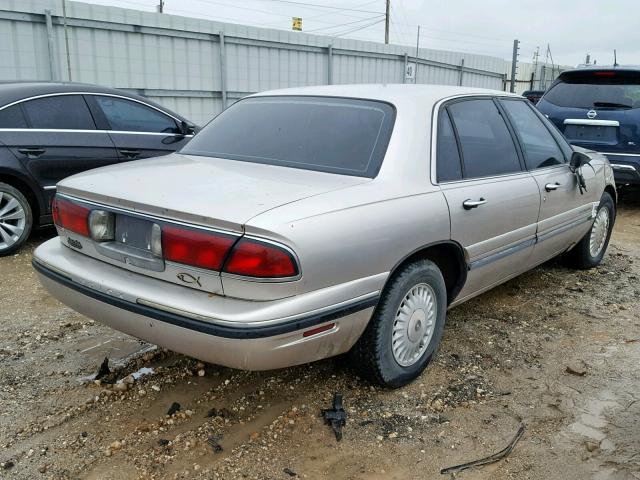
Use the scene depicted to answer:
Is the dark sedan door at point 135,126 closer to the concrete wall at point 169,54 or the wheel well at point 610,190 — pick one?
the concrete wall at point 169,54

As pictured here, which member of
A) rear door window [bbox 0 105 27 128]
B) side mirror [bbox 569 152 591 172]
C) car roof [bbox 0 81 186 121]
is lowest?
side mirror [bbox 569 152 591 172]

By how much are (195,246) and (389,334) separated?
106 centimetres

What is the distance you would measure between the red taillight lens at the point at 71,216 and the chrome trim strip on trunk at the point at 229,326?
0.95 ft

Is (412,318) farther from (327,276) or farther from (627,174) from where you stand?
(627,174)

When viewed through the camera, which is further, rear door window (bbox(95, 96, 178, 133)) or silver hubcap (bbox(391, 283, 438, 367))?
rear door window (bbox(95, 96, 178, 133))

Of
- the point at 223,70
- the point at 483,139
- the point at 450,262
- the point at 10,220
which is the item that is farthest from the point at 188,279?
the point at 223,70

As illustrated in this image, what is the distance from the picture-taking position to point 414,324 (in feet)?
10.1

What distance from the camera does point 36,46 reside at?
8.93 m

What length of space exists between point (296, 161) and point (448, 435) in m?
1.53

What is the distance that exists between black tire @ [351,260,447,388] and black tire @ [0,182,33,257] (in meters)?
3.81

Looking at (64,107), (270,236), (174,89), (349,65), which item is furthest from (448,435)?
(349,65)

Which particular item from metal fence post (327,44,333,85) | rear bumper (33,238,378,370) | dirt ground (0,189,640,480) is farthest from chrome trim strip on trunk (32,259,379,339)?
metal fence post (327,44,333,85)

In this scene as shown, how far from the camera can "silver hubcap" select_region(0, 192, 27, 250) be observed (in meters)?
5.29

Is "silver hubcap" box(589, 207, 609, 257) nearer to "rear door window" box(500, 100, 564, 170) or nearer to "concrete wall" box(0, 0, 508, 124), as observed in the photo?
"rear door window" box(500, 100, 564, 170)
